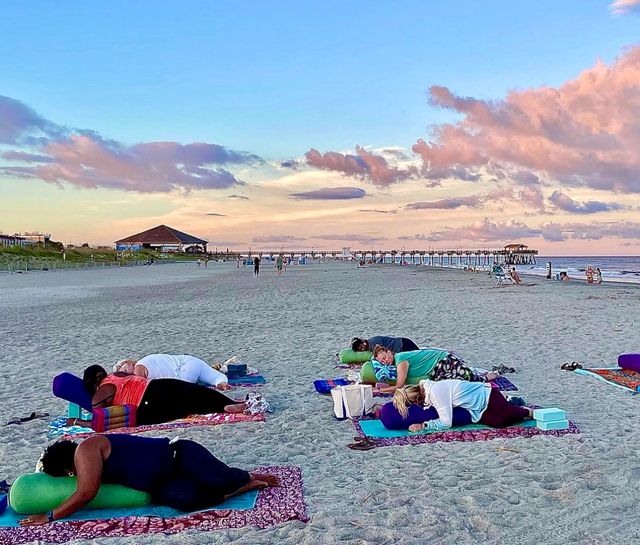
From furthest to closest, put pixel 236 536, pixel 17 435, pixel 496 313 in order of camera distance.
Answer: pixel 496 313, pixel 17 435, pixel 236 536

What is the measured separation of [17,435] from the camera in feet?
17.3

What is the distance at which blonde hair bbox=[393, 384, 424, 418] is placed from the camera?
517 cm

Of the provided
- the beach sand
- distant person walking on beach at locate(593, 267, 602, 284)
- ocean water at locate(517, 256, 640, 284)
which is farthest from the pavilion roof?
the beach sand

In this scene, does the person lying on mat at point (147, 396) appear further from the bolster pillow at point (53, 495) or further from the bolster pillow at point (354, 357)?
the bolster pillow at point (354, 357)

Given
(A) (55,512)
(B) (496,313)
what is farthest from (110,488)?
(B) (496,313)

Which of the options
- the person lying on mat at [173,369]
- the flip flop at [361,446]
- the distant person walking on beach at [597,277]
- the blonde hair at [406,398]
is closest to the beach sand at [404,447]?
the flip flop at [361,446]

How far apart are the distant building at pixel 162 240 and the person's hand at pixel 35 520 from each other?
319 ft

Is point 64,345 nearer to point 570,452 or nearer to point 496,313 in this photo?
point 570,452

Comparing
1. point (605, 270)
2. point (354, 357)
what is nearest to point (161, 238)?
point (605, 270)

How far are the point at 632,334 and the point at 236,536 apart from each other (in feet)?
30.7

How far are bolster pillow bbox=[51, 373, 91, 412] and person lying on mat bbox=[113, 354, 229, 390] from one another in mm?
377

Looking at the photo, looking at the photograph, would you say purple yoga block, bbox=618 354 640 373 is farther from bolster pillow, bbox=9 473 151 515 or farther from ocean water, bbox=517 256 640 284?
ocean water, bbox=517 256 640 284

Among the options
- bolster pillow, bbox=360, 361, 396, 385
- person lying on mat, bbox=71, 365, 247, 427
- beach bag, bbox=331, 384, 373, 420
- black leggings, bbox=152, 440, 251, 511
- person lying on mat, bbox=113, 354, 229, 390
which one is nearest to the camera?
black leggings, bbox=152, 440, 251, 511

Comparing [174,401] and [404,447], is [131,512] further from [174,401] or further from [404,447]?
[404,447]
